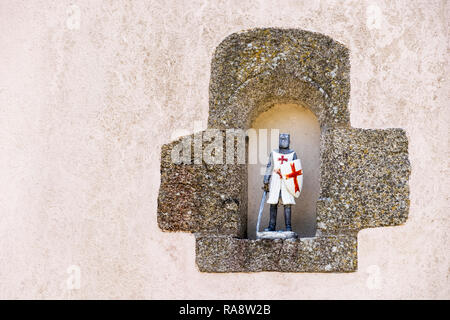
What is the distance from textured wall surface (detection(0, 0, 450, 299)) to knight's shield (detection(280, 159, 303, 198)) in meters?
0.50

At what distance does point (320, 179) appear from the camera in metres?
4.22

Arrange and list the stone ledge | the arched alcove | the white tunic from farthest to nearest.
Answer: the arched alcove, the white tunic, the stone ledge

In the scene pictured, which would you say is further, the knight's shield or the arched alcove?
the arched alcove

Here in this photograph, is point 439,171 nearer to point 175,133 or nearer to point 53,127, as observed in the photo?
point 175,133

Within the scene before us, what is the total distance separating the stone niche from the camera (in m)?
4.02

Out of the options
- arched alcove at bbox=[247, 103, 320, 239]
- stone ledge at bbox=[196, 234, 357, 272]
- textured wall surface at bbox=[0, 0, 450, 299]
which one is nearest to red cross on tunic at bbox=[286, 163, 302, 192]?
arched alcove at bbox=[247, 103, 320, 239]

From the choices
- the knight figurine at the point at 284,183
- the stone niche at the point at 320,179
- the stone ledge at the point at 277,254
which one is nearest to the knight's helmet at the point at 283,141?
the knight figurine at the point at 284,183

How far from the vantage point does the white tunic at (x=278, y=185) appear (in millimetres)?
4195

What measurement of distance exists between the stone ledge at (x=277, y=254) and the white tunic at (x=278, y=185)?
0.30 metres

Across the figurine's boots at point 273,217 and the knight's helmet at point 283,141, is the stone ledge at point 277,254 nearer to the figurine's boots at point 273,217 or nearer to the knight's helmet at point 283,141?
the figurine's boots at point 273,217

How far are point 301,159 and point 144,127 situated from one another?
1.19 meters

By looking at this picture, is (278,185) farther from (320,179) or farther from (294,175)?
(320,179)

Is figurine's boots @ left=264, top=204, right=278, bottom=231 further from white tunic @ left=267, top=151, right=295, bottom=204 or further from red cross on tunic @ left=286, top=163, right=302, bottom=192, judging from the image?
red cross on tunic @ left=286, top=163, right=302, bottom=192
